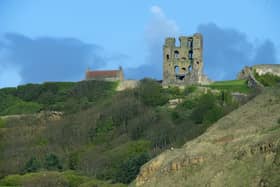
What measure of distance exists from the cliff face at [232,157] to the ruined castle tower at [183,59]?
216 feet

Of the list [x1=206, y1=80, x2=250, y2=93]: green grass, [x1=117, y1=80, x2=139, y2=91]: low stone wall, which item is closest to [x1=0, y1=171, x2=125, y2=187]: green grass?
[x1=206, y1=80, x2=250, y2=93]: green grass

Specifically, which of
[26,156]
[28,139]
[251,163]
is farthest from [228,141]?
[28,139]

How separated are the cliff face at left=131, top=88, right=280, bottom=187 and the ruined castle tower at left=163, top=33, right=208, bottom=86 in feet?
216

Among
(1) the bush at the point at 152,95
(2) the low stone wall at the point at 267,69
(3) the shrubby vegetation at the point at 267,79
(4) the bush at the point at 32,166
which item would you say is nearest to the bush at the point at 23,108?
(1) the bush at the point at 152,95

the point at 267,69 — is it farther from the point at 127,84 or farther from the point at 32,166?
the point at 32,166

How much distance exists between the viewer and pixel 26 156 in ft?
333

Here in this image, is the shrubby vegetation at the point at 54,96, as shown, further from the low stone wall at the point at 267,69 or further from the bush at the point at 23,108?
the low stone wall at the point at 267,69

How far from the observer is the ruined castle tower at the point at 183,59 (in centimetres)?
12712

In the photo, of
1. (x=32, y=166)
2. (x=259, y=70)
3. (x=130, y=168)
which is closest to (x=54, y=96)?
(x=259, y=70)

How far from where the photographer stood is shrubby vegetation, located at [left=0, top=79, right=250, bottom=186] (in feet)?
302

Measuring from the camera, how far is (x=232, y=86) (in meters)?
118

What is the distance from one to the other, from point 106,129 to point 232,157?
62.2 m

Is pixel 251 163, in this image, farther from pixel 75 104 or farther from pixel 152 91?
pixel 75 104

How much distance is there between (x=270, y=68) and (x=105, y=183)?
49.0 m
